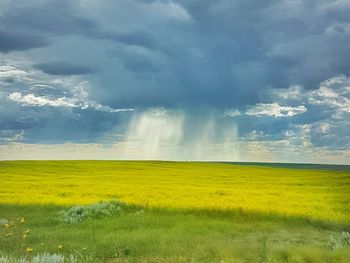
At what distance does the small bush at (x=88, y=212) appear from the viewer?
22078 mm

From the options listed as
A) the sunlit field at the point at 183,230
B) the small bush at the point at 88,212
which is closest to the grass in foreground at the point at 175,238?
the sunlit field at the point at 183,230

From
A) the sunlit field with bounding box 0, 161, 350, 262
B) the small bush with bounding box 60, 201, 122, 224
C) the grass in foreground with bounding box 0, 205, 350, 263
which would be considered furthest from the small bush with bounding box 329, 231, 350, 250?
the small bush with bounding box 60, 201, 122, 224

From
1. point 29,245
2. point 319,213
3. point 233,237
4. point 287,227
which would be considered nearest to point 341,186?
point 319,213

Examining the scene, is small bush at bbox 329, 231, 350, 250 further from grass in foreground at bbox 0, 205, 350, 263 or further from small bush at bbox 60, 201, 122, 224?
small bush at bbox 60, 201, 122, 224

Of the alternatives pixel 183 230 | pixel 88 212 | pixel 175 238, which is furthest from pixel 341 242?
pixel 88 212

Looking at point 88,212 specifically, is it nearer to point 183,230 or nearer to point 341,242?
point 183,230

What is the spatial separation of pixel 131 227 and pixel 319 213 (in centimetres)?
1075

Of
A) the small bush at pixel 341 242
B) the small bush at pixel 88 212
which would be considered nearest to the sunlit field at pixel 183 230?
the small bush at pixel 341 242

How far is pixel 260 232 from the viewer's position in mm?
19000

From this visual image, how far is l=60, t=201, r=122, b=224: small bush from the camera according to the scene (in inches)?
869

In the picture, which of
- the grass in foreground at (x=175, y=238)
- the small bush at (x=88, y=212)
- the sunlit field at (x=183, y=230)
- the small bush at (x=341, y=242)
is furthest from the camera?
the small bush at (x=88, y=212)

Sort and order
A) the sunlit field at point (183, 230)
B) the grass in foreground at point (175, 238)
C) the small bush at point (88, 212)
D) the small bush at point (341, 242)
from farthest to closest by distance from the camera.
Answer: the small bush at point (88, 212), the small bush at point (341, 242), the sunlit field at point (183, 230), the grass in foreground at point (175, 238)

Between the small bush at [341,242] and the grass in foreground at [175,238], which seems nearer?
the grass in foreground at [175,238]

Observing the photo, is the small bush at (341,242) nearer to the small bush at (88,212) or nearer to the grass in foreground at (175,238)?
the grass in foreground at (175,238)
